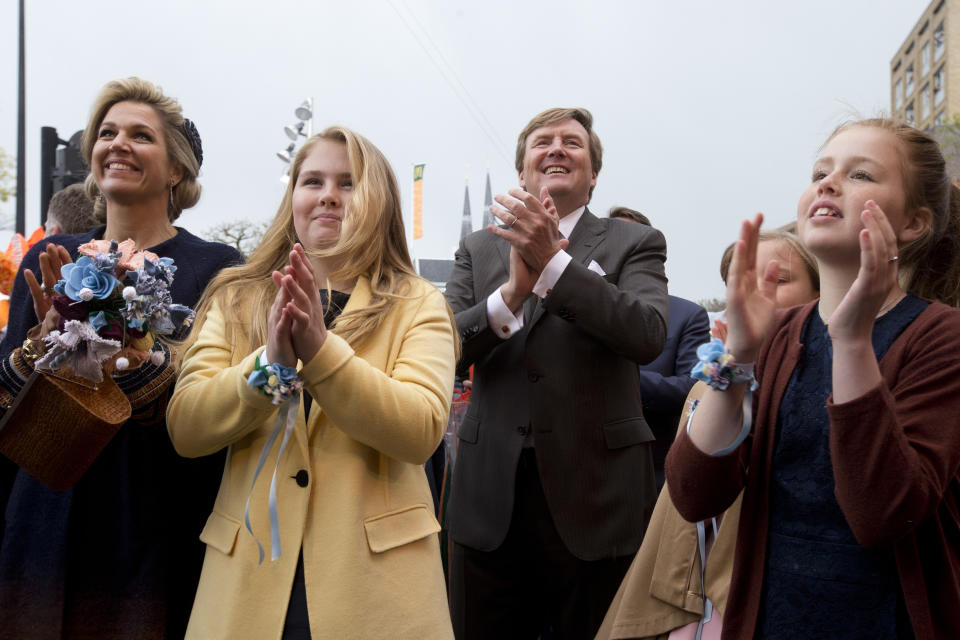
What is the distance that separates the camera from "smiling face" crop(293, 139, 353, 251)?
7.90ft

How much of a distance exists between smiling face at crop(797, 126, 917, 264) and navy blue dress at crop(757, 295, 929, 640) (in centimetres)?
19

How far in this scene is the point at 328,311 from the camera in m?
2.32

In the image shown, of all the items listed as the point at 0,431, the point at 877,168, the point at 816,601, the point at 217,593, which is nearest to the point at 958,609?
the point at 816,601

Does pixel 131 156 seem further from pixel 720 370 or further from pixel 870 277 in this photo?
pixel 870 277

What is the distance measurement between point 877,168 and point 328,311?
1.43 m

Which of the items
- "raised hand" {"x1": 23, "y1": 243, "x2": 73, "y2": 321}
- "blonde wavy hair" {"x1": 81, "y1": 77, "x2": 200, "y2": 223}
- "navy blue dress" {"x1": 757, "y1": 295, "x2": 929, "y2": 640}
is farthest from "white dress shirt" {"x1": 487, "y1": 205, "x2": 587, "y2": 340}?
"raised hand" {"x1": 23, "y1": 243, "x2": 73, "y2": 321}

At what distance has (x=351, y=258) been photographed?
2336mm

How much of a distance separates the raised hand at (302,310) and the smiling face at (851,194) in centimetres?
114

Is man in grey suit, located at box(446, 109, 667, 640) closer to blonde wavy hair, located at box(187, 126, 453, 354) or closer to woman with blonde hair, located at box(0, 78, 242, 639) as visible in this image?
blonde wavy hair, located at box(187, 126, 453, 354)

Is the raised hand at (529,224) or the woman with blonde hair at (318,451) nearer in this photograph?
the woman with blonde hair at (318,451)

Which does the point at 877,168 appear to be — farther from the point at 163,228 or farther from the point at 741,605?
the point at 163,228

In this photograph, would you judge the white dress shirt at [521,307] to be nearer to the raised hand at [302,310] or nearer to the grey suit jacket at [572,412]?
the grey suit jacket at [572,412]

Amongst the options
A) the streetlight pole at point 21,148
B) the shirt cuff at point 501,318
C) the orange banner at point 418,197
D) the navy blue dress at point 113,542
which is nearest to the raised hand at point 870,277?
the shirt cuff at point 501,318

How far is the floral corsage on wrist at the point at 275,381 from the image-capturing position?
1.85m
